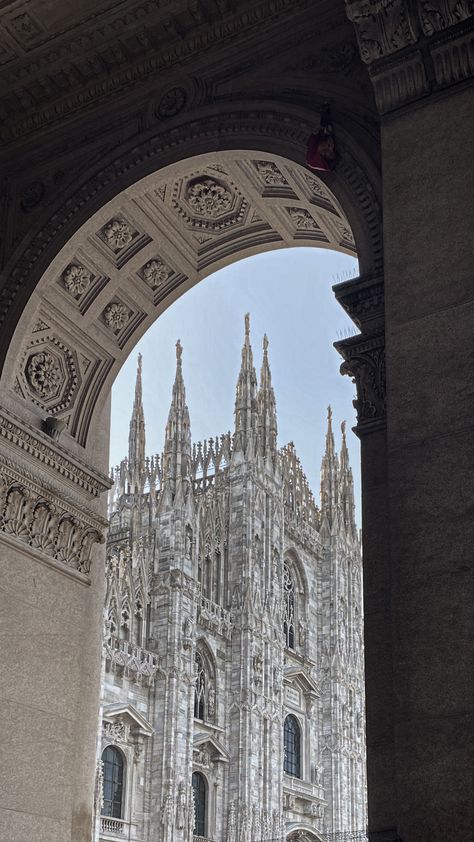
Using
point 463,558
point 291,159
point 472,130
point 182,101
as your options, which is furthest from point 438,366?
point 182,101

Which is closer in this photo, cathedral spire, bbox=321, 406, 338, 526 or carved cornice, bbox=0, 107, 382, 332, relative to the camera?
carved cornice, bbox=0, 107, 382, 332

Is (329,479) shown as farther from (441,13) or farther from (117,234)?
(441,13)

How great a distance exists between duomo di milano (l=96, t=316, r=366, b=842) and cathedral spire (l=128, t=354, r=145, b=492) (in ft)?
0.23

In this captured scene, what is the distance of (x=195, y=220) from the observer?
474 inches

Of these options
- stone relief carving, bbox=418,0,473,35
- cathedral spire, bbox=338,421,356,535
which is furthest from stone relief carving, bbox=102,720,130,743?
stone relief carving, bbox=418,0,473,35

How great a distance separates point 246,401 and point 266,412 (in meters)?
1.94

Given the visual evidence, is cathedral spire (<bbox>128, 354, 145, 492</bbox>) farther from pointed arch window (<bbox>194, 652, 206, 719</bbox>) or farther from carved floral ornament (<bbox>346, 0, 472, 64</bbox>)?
carved floral ornament (<bbox>346, 0, 472, 64</bbox>)

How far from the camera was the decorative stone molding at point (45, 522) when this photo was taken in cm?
1069

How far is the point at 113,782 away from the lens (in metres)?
39.7

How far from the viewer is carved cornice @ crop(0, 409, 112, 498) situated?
1077 cm

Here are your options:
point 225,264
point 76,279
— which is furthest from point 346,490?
point 76,279

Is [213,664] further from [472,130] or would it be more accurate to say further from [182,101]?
[472,130]

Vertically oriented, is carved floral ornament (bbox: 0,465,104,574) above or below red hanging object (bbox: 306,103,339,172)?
below

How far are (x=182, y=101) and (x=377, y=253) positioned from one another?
125 inches
